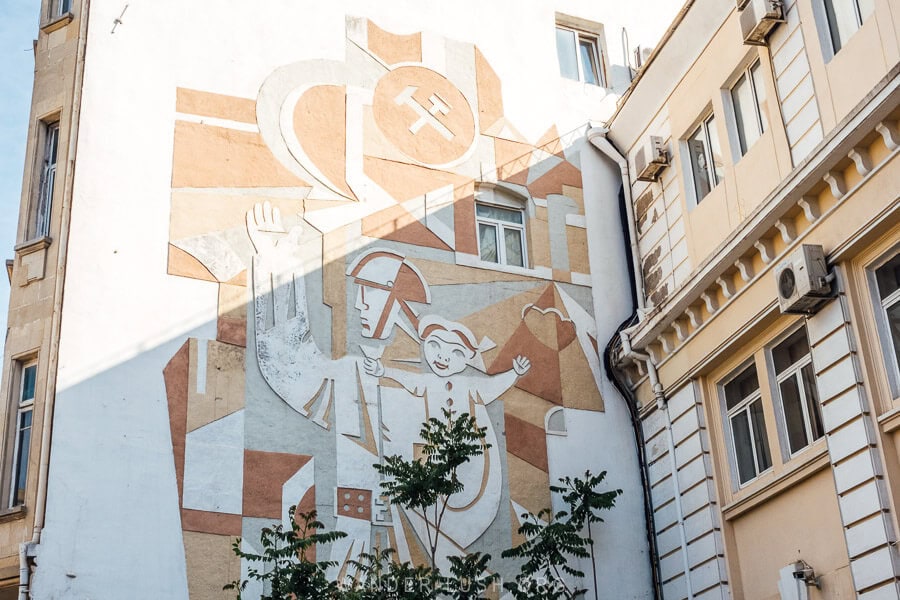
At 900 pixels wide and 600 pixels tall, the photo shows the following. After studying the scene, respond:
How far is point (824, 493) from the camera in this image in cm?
1420

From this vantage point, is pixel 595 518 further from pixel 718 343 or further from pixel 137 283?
pixel 137 283

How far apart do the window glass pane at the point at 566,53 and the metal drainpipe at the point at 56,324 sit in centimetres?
880

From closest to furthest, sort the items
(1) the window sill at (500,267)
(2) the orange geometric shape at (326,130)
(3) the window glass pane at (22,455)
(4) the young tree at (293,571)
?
(4) the young tree at (293,571)
(3) the window glass pane at (22,455)
(2) the orange geometric shape at (326,130)
(1) the window sill at (500,267)

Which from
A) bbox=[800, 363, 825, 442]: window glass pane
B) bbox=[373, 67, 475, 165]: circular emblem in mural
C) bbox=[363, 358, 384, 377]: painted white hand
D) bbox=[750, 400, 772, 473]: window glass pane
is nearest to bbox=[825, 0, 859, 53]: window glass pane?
bbox=[800, 363, 825, 442]: window glass pane

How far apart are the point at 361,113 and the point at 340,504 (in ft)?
21.7

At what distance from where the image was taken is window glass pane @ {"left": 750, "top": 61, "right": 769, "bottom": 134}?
16.1 metres

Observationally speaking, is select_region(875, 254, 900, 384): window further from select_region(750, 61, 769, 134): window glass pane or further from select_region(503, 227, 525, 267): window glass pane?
select_region(503, 227, 525, 267): window glass pane

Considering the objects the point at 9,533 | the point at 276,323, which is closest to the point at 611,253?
the point at 276,323

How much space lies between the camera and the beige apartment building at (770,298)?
43.9 feet

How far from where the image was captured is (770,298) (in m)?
15.3

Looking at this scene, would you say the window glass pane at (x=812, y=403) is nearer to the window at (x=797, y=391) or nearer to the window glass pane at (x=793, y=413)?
the window at (x=797, y=391)

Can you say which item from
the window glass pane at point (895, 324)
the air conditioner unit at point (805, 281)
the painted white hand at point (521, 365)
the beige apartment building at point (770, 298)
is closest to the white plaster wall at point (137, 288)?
the painted white hand at point (521, 365)

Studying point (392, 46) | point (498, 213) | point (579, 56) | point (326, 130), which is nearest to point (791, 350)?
point (498, 213)

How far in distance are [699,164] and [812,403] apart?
4843 millimetres
